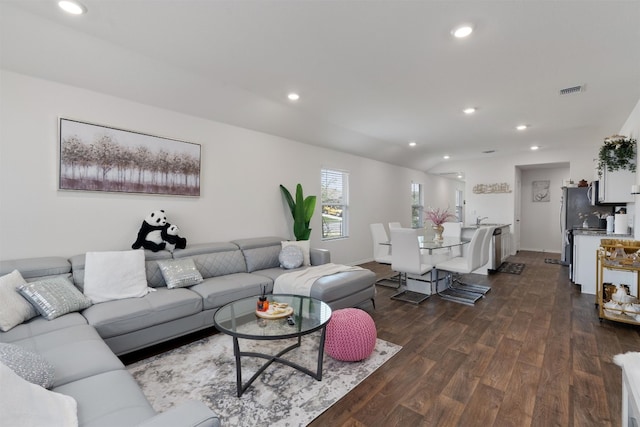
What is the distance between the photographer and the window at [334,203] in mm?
5707

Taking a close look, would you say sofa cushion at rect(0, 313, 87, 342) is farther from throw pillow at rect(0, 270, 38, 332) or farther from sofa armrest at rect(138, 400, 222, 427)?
sofa armrest at rect(138, 400, 222, 427)

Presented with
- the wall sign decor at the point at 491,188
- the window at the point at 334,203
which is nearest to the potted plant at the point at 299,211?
the window at the point at 334,203

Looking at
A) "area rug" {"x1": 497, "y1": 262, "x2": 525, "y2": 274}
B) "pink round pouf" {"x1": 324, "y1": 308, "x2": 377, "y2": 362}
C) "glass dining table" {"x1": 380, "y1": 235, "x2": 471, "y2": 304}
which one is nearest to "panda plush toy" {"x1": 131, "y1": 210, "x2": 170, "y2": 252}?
"pink round pouf" {"x1": 324, "y1": 308, "x2": 377, "y2": 362}

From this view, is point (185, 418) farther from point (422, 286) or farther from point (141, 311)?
point (422, 286)

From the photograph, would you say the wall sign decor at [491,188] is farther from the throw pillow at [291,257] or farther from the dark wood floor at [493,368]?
the throw pillow at [291,257]

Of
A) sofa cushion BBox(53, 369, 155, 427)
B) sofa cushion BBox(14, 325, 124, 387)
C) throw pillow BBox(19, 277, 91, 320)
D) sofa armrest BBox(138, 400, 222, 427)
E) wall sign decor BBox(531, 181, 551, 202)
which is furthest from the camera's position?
wall sign decor BBox(531, 181, 551, 202)

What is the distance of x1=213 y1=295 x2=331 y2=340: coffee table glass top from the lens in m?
1.98

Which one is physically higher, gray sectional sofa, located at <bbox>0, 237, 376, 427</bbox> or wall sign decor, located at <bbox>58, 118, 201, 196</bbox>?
wall sign decor, located at <bbox>58, 118, 201, 196</bbox>

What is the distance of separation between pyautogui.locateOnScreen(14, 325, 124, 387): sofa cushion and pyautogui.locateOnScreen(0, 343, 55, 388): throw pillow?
10 cm

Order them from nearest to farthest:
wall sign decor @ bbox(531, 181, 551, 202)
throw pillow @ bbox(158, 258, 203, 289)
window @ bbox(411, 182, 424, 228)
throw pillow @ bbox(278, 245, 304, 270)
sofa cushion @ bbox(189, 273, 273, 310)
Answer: sofa cushion @ bbox(189, 273, 273, 310), throw pillow @ bbox(158, 258, 203, 289), throw pillow @ bbox(278, 245, 304, 270), wall sign decor @ bbox(531, 181, 551, 202), window @ bbox(411, 182, 424, 228)

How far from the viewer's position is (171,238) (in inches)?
132

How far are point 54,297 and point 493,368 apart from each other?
11.7ft

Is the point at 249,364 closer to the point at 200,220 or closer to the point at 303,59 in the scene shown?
the point at 200,220

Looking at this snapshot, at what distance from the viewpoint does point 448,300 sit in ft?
13.0
